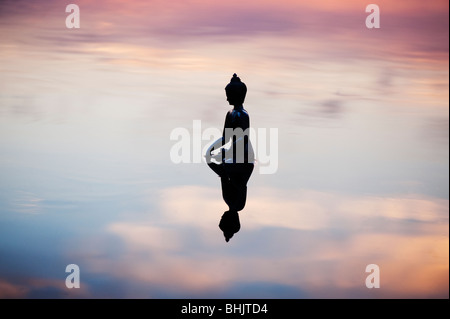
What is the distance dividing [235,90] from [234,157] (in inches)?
33.0

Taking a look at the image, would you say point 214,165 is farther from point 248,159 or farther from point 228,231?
point 228,231

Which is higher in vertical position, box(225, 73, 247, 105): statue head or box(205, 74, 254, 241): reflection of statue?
box(225, 73, 247, 105): statue head

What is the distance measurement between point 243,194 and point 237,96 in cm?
112

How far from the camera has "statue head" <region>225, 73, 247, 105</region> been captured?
8297 mm

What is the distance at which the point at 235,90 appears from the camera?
327 inches

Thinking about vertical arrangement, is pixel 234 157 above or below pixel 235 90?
below

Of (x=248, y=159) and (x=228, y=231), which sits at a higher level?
(x=248, y=159)

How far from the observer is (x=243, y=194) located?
8523 millimetres

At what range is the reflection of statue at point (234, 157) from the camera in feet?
26.9

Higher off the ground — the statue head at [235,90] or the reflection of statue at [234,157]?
the statue head at [235,90]

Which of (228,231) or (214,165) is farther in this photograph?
(214,165)

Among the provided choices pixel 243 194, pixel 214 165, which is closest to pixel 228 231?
pixel 243 194

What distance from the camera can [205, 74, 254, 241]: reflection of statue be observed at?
8209mm

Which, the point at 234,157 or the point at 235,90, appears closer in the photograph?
the point at 235,90
